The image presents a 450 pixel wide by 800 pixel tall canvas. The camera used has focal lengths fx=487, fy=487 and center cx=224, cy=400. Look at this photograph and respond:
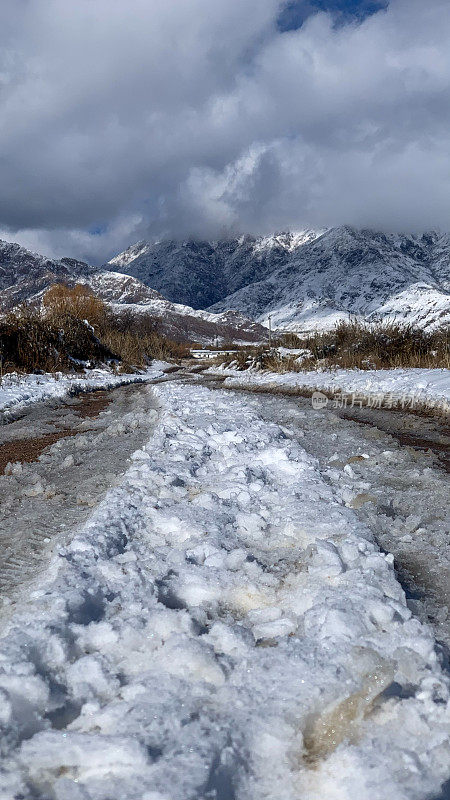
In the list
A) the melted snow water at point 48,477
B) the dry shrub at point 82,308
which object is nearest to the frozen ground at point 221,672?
the melted snow water at point 48,477

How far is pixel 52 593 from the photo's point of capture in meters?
2.26

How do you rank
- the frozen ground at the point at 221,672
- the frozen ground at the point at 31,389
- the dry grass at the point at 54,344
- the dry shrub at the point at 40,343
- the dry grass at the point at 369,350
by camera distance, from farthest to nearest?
the dry grass at the point at 54,344 < the dry shrub at the point at 40,343 < the dry grass at the point at 369,350 < the frozen ground at the point at 31,389 < the frozen ground at the point at 221,672

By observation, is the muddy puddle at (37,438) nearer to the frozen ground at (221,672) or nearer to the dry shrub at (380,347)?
the frozen ground at (221,672)

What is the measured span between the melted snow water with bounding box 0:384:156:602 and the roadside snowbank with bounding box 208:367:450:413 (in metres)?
5.87

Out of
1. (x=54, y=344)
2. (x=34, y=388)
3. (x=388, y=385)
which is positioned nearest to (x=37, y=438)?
(x=34, y=388)

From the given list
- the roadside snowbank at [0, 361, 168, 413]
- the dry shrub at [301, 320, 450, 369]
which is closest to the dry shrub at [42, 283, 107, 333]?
the roadside snowbank at [0, 361, 168, 413]

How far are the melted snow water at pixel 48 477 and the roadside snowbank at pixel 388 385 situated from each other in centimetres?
587

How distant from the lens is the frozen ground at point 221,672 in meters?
1.46

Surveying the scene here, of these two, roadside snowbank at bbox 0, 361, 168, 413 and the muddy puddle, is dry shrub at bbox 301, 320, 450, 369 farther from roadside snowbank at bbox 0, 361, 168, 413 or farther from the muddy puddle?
the muddy puddle

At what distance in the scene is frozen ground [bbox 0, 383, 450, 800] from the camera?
146cm

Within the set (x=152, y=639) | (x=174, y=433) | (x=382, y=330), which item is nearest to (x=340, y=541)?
(x=152, y=639)

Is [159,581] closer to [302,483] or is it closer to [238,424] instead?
[302,483]

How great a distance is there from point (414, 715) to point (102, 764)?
104cm

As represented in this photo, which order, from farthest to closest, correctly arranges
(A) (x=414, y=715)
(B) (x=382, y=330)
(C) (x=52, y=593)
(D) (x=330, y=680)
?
(B) (x=382, y=330) < (C) (x=52, y=593) < (D) (x=330, y=680) < (A) (x=414, y=715)
